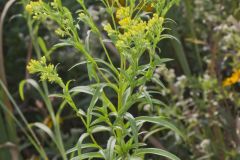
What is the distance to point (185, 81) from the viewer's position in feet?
5.96

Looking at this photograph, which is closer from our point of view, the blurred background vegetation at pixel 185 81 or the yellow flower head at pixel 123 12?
the yellow flower head at pixel 123 12

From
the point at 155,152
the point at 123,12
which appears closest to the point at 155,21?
the point at 123,12

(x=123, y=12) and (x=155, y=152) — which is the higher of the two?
(x=123, y=12)

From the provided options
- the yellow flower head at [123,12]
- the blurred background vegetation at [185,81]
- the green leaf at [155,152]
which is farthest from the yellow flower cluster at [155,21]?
the blurred background vegetation at [185,81]

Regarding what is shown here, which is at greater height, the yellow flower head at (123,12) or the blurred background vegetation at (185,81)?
the yellow flower head at (123,12)

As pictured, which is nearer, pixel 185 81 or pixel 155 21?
pixel 155 21

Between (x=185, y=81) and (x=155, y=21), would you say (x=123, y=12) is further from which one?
(x=185, y=81)

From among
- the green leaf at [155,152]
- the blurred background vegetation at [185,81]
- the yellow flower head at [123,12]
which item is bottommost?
the blurred background vegetation at [185,81]

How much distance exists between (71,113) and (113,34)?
1384mm

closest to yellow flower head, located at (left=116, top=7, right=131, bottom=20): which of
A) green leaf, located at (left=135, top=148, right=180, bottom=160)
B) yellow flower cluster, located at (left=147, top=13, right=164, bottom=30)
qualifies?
yellow flower cluster, located at (left=147, top=13, right=164, bottom=30)

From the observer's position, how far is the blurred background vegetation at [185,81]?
1.76m

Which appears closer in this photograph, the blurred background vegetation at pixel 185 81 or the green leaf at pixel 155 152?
the green leaf at pixel 155 152

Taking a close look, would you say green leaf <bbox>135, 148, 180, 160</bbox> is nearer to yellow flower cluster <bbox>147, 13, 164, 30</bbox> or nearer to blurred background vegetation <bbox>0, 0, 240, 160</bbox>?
yellow flower cluster <bbox>147, 13, 164, 30</bbox>

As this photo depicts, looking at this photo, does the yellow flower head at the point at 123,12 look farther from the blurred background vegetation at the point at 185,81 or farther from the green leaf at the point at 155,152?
the blurred background vegetation at the point at 185,81
